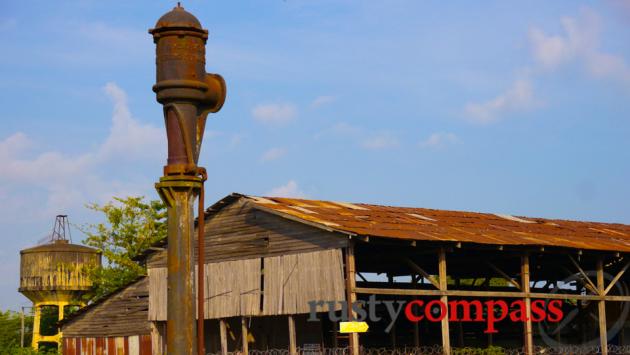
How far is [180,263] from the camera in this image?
31.6ft

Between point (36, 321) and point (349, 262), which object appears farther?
point (36, 321)

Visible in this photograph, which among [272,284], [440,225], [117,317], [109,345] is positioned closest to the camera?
[272,284]

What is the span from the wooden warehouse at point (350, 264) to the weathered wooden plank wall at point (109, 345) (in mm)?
1576

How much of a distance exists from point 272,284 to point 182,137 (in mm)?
22755

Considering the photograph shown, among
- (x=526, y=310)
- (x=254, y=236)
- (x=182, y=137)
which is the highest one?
(x=254, y=236)

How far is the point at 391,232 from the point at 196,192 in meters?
19.7

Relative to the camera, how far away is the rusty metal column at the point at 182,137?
957 cm

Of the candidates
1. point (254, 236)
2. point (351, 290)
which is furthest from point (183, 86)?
point (254, 236)

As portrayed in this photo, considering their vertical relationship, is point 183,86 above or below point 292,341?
above

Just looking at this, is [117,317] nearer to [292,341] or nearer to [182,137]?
[292,341]

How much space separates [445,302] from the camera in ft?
98.8

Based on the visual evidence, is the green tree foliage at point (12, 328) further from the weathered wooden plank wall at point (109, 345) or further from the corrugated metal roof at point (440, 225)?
the corrugated metal roof at point (440, 225)

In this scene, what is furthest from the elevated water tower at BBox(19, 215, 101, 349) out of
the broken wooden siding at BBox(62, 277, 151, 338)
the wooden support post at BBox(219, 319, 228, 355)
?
the wooden support post at BBox(219, 319, 228, 355)

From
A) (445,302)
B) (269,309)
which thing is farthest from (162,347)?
(445,302)
